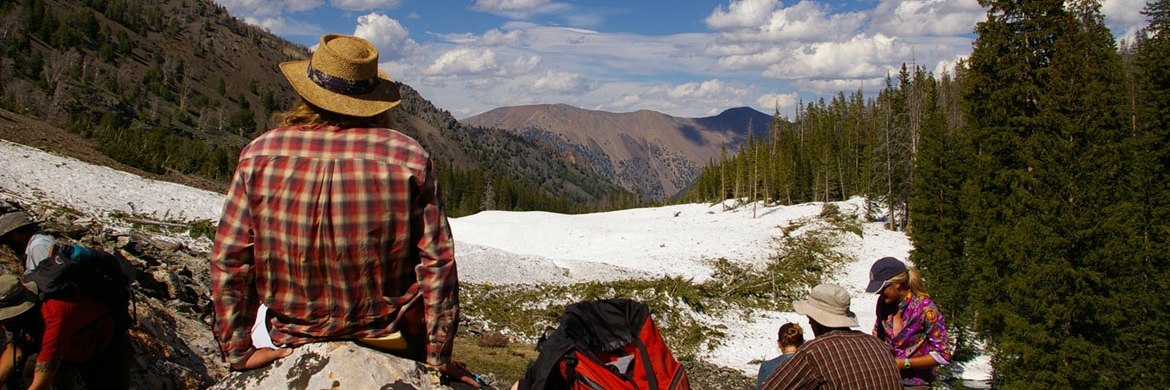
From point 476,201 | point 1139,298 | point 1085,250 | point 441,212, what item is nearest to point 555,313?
point 1085,250

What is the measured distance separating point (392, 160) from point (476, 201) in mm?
99542

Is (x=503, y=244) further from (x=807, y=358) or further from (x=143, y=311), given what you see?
(x=807, y=358)

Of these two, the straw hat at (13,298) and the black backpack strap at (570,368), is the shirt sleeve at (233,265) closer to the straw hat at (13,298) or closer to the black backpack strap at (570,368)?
the black backpack strap at (570,368)

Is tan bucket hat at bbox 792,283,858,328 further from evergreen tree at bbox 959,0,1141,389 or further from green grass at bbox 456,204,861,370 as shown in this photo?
evergreen tree at bbox 959,0,1141,389

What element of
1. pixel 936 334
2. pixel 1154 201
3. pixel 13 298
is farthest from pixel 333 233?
pixel 1154 201

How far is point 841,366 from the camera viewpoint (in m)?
3.86

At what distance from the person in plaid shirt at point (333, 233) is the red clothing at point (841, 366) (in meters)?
2.41

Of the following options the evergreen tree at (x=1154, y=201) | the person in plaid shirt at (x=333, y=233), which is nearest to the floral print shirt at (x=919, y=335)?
the person in plaid shirt at (x=333, y=233)

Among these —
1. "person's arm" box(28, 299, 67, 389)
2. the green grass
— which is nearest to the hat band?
"person's arm" box(28, 299, 67, 389)

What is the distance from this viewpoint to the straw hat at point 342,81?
2.52 metres

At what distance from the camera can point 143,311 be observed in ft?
24.1

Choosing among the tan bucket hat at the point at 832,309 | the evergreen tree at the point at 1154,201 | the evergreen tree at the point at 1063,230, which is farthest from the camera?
the evergreen tree at the point at 1154,201

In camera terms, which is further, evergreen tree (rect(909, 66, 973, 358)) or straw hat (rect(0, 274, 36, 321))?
evergreen tree (rect(909, 66, 973, 358))

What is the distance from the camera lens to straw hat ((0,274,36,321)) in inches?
167
